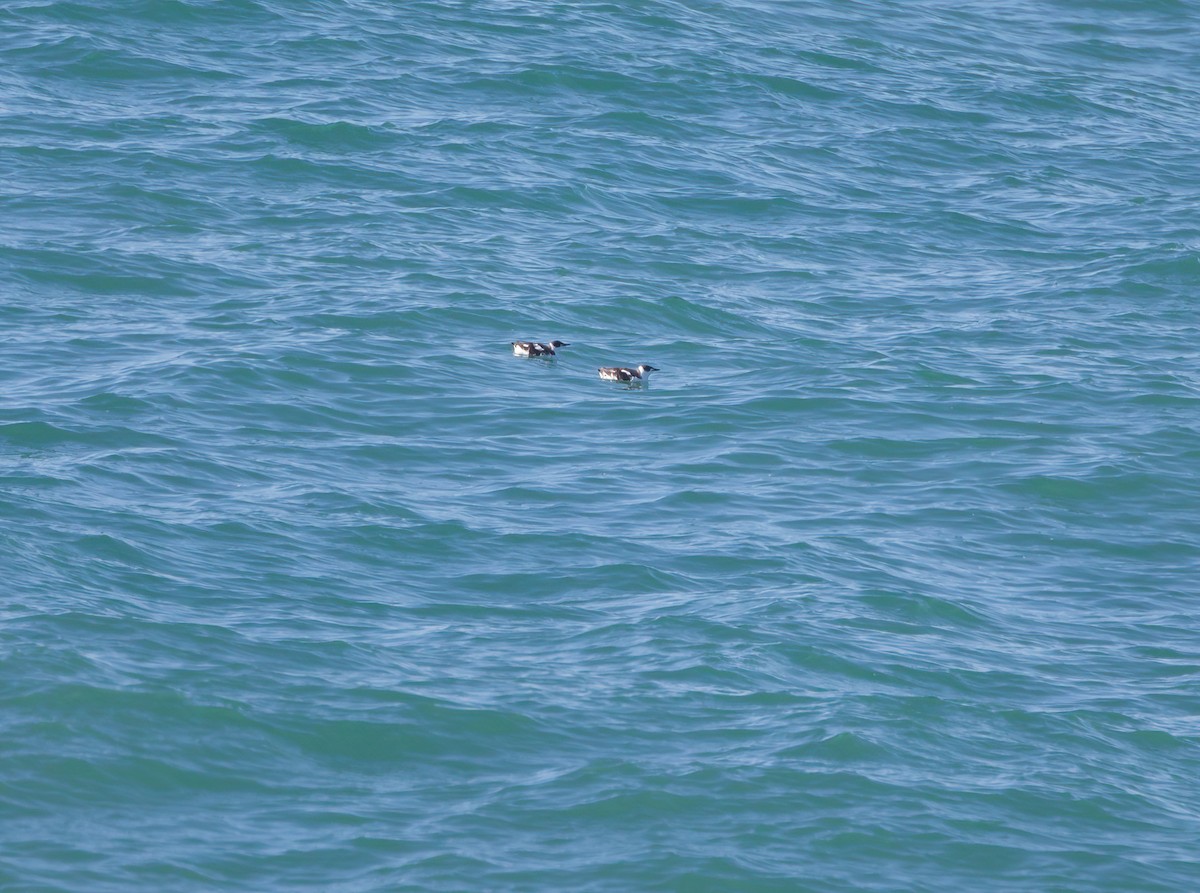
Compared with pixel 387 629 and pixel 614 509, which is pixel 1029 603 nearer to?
pixel 614 509

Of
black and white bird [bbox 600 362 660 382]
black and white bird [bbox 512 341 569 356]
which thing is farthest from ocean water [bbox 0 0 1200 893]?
black and white bird [bbox 512 341 569 356]

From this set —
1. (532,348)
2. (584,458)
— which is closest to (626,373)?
(532,348)

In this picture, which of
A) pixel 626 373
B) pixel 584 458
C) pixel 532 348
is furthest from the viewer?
pixel 532 348

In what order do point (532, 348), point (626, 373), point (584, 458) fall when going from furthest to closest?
1. point (532, 348)
2. point (626, 373)
3. point (584, 458)

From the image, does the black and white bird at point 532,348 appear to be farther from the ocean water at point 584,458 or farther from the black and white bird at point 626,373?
the black and white bird at point 626,373

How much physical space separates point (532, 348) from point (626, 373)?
1.46 meters

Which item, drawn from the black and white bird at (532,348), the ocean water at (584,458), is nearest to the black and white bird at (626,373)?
the ocean water at (584,458)

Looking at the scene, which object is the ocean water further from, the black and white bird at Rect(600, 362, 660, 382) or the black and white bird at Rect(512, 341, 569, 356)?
the black and white bird at Rect(512, 341, 569, 356)

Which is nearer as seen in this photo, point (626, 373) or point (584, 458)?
point (584, 458)

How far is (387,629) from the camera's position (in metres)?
16.6

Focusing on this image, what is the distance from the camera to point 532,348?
2420 centimetres

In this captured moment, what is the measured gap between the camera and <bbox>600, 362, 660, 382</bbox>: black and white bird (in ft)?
77.9

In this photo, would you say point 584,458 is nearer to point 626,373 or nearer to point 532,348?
point 626,373

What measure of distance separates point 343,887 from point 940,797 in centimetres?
520
